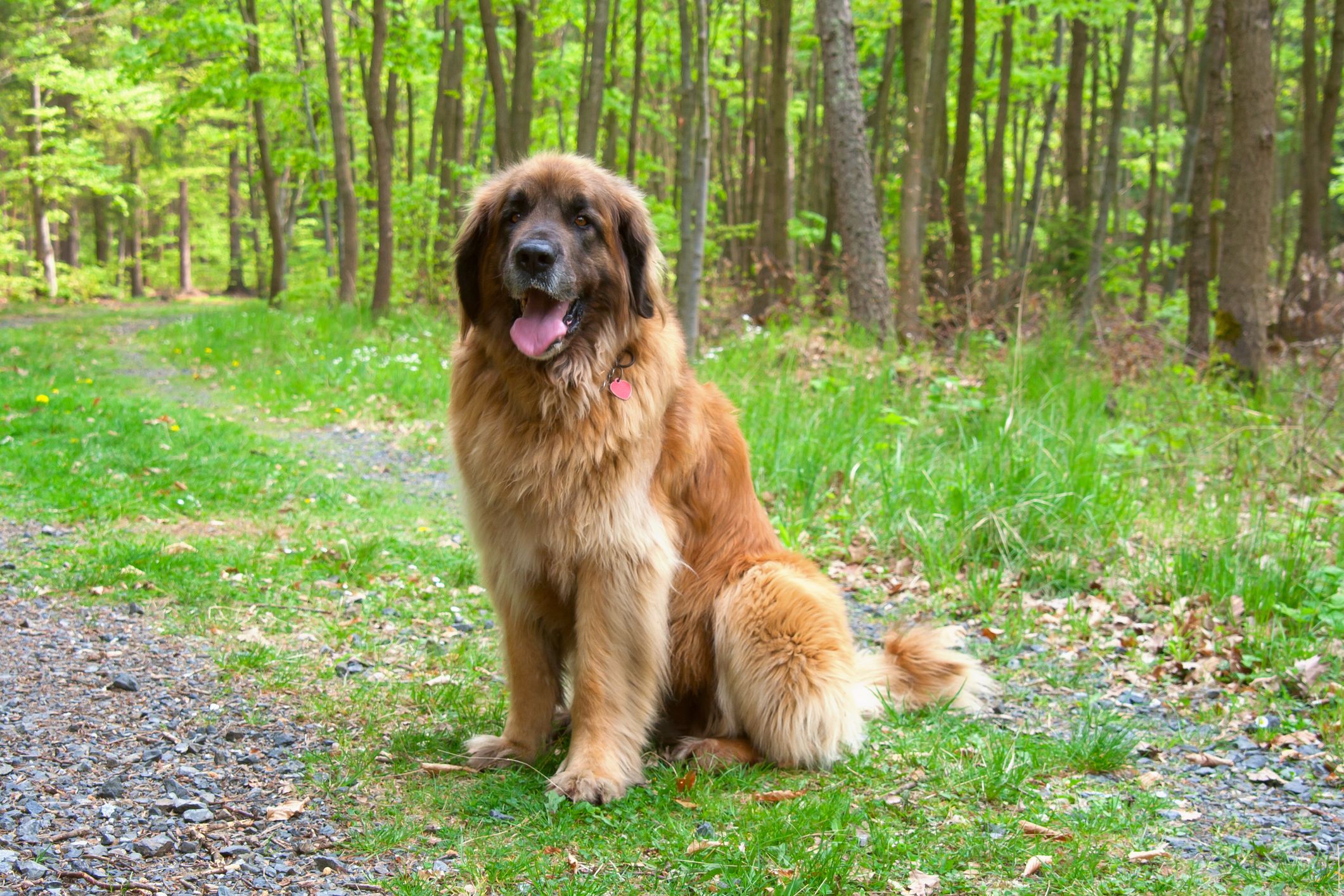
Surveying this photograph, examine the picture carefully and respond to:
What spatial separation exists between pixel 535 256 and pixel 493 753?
5.29 feet

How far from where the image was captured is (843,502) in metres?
6.18

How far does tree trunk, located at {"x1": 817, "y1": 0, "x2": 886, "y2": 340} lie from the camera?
916cm

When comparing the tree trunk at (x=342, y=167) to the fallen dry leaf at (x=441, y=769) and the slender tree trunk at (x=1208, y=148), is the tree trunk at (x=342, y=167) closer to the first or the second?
the slender tree trunk at (x=1208, y=148)

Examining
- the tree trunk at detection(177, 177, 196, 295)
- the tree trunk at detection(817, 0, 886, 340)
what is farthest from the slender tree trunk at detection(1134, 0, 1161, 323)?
the tree trunk at detection(177, 177, 196, 295)

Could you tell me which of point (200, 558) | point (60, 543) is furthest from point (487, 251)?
point (60, 543)

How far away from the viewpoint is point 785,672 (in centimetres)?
325

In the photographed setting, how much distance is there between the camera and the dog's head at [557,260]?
303 centimetres

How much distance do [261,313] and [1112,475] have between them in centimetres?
1341

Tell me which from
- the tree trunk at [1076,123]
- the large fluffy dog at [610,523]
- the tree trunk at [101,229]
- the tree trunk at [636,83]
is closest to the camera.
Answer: the large fluffy dog at [610,523]

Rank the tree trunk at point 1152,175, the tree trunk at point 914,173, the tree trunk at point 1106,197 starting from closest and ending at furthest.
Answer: the tree trunk at point 914,173
the tree trunk at point 1106,197
the tree trunk at point 1152,175

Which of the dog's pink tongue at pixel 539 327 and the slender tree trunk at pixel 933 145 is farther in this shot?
the slender tree trunk at pixel 933 145

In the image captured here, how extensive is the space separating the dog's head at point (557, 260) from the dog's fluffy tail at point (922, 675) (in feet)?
5.32

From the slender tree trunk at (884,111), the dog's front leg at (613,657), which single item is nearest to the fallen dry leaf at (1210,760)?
the dog's front leg at (613,657)

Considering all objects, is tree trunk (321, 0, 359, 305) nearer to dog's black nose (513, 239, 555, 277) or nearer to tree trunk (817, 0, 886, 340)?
tree trunk (817, 0, 886, 340)
